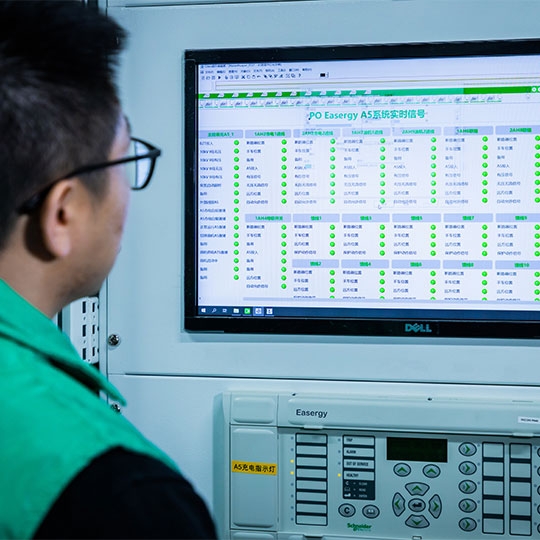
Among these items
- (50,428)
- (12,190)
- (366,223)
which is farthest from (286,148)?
(50,428)

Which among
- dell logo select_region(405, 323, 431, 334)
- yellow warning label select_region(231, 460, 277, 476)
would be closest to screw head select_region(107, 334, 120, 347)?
yellow warning label select_region(231, 460, 277, 476)

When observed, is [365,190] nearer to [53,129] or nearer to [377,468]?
[377,468]

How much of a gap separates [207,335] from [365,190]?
1.33 ft

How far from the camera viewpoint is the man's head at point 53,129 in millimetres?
707

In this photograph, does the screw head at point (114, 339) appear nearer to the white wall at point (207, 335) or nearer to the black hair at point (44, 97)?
the white wall at point (207, 335)

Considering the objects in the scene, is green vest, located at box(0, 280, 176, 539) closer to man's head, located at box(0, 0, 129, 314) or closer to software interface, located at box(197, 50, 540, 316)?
man's head, located at box(0, 0, 129, 314)

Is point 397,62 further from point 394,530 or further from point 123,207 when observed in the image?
point 394,530

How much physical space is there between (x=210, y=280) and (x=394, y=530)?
572 millimetres

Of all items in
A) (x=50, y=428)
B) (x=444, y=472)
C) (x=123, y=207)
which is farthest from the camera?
(x=444, y=472)

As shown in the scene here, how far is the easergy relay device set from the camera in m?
1.19

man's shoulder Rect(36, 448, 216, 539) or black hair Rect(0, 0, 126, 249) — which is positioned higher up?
black hair Rect(0, 0, 126, 249)

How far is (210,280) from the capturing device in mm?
1276

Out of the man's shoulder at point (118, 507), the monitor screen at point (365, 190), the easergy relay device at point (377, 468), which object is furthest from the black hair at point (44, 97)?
the easergy relay device at point (377, 468)

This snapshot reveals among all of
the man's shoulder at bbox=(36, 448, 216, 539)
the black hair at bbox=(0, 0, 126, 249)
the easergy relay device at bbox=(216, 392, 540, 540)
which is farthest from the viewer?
the easergy relay device at bbox=(216, 392, 540, 540)
